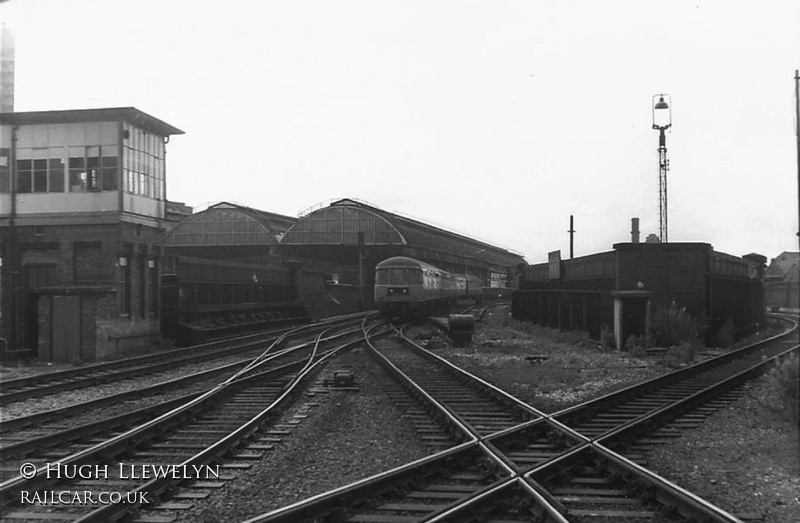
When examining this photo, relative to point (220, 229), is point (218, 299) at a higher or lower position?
lower

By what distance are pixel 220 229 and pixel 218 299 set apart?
25636 mm

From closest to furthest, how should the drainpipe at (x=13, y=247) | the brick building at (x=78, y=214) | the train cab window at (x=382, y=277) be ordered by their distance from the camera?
the drainpipe at (x=13, y=247) → the brick building at (x=78, y=214) → the train cab window at (x=382, y=277)

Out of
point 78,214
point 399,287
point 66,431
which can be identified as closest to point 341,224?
point 399,287

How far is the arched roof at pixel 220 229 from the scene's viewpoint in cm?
5191

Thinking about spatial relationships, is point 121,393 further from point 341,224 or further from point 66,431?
point 341,224

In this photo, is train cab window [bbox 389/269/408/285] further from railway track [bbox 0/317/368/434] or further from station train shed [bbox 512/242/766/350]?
railway track [bbox 0/317/368/434]

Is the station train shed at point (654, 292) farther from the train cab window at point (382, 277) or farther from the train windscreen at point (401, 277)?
the train cab window at point (382, 277)

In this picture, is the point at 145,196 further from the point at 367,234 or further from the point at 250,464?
the point at 367,234

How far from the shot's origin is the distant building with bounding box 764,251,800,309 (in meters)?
41.0

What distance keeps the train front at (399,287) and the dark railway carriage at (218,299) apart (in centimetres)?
502

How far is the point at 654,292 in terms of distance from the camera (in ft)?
70.3

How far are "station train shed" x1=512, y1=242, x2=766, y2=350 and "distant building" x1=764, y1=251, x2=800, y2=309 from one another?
10628 mm

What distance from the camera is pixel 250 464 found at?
7035mm

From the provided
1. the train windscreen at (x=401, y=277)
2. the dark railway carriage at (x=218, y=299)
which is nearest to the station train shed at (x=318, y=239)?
the dark railway carriage at (x=218, y=299)
